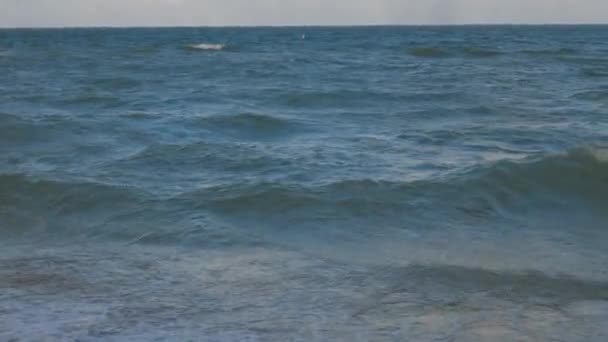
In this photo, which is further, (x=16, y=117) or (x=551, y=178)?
(x=16, y=117)

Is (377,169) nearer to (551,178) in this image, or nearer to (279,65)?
(551,178)

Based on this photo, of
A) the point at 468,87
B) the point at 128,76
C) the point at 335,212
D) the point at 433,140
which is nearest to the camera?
the point at 335,212

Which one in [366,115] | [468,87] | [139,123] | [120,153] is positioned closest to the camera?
[120,153]

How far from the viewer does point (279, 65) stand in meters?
30.3

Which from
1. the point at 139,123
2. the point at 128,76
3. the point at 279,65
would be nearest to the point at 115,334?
the point at 139,123

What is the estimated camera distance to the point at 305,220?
820cm

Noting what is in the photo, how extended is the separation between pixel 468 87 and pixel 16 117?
10311mm

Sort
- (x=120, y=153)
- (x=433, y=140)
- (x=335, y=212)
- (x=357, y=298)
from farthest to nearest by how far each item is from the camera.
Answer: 1. (x=433, y=140)
2. (x=120, y=153)
3. (x=335, y=212)
4. (x=357, y=298)

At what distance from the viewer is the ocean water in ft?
17.6

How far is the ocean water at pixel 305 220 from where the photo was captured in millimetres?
5352

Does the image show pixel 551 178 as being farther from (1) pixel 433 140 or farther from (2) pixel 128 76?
(2) pixel 128 76

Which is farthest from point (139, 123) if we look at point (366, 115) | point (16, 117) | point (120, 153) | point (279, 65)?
point (279, 65)

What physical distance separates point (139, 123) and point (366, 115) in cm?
403

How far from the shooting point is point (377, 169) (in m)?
10.2
